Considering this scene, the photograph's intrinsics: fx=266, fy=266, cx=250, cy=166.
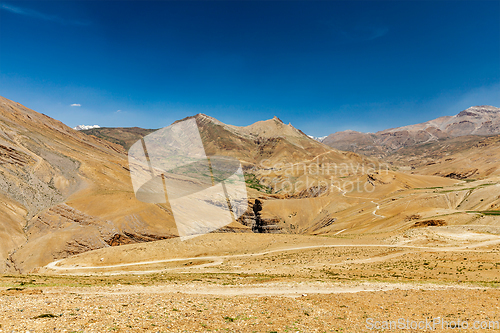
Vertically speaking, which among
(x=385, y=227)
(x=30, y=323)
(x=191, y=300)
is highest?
(x=30, y=323)

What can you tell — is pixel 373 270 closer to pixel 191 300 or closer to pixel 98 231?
pixel 191 300

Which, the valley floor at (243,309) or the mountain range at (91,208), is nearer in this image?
the valley floor at (243,309)

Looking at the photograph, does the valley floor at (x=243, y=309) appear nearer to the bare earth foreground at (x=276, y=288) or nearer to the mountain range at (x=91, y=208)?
the bare earth foreground at (x=276, y=288)

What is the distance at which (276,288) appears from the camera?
18359 millimetres

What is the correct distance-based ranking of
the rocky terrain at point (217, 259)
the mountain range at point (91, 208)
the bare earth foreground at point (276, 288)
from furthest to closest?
the mountain range at point (91, 208) → the rocky terrain at point (217, 259) → the bare earth foreground at point (276, 288)

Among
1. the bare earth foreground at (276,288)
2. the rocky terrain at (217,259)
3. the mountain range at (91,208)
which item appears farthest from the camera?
the mountain range at (91,208)

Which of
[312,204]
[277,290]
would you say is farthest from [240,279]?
[312,204]

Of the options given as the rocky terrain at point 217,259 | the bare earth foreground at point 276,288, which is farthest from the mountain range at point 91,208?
the bare earth foreground at point 276,288

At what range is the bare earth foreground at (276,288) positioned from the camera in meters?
10.8

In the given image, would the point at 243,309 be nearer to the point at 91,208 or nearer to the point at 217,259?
the point at 217,259

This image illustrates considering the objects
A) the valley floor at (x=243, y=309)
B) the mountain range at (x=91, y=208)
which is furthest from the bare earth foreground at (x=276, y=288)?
the mountain range at (x=91, y=208)

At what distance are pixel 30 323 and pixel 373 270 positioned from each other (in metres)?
23.9

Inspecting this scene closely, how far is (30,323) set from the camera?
8836mm

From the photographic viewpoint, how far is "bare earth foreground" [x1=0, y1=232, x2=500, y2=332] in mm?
10766
